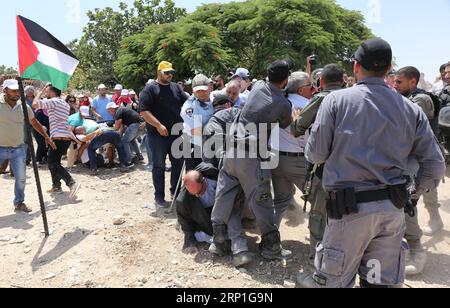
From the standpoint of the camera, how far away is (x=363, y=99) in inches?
84.9

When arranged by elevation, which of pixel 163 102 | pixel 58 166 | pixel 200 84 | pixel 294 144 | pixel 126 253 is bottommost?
pixel 126 253

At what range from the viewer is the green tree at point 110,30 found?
29.5 m

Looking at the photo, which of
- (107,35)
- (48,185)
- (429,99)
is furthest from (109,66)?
(429,99)

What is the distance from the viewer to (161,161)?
208 inches

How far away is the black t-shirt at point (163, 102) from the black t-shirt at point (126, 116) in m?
3.04

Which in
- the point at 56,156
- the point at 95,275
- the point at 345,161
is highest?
the point at 345,161

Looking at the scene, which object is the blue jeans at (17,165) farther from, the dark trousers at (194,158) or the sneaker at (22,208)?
the dark trousers at (194,158)

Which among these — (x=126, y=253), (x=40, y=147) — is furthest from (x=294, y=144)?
(x=40, y=147)

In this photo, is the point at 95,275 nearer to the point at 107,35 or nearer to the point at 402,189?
the point at 402,189

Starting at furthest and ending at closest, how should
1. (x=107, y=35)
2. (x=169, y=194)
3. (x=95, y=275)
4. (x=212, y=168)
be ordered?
1. (x=107, y=35)
2. (x=169, y=194)
3. (x=212, y=168)
4. (x=95, y=275)

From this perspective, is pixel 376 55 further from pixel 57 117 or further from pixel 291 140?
pixel 57 117

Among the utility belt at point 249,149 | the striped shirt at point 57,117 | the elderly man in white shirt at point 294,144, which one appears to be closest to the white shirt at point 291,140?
the elderly man in white shirt at point 294,144

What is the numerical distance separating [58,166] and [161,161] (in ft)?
7.21
